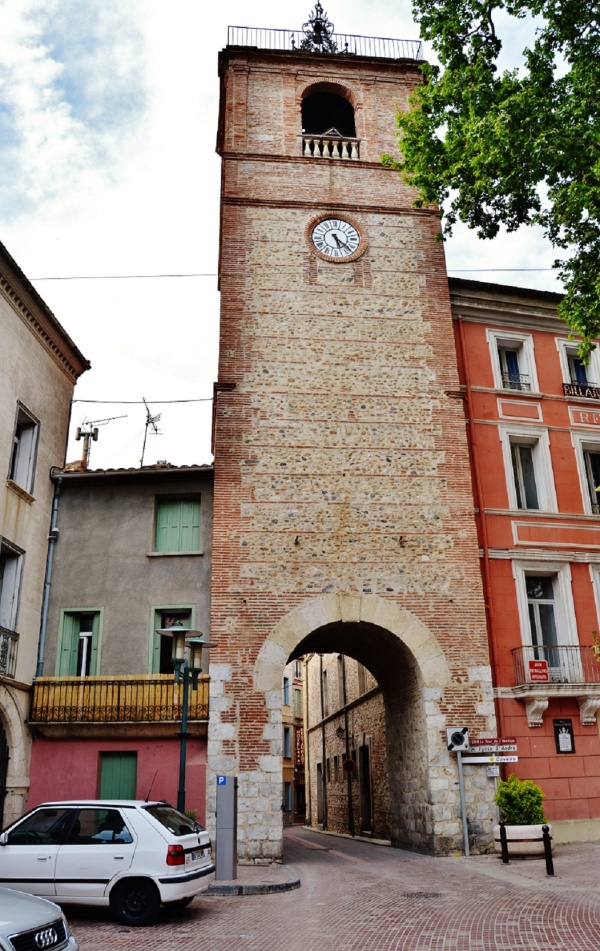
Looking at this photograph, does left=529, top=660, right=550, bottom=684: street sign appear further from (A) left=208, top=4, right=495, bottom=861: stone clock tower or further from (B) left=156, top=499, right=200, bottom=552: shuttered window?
(B) left=156, top=499, right=200, bottom=552: shuttered window

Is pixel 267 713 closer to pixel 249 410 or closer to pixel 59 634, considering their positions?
pixel 59 634

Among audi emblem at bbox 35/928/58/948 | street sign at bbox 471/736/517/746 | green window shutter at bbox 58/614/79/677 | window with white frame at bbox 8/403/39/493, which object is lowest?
audi emblem at bbox 35/928/58/948

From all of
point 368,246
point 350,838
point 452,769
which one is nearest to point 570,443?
point 368,246

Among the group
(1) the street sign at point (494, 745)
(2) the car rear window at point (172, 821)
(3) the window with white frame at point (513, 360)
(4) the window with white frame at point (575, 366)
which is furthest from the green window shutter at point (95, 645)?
(4) the window with white frame at point (575, 366)

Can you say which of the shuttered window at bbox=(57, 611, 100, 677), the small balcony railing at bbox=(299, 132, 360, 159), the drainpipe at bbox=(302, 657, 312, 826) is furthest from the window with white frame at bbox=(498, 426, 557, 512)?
the drainpipe at bbox=(302, 657, 312, 826)

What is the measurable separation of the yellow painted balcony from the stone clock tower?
764mm

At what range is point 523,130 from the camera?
547 inches

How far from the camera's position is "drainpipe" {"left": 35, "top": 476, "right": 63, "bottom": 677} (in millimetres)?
15750

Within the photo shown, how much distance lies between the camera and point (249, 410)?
56.1ft

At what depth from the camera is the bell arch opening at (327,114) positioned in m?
22.2

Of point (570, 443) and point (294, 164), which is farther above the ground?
point (294, 164)

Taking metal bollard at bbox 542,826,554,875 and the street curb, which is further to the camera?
metal bollard at bbox 542,826,554,875

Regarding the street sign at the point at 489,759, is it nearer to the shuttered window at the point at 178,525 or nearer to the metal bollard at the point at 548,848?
the metal bollard at the point at 548,848

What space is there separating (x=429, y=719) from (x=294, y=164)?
13978 mm
